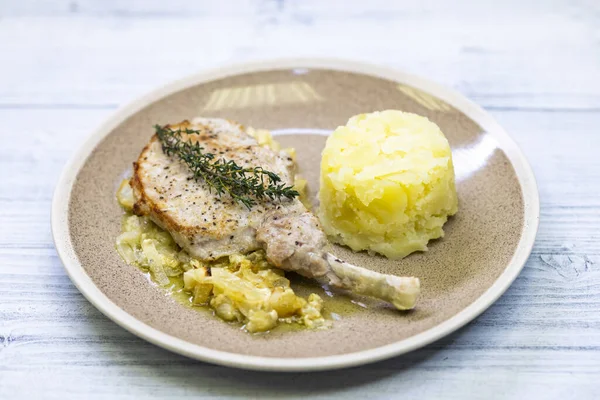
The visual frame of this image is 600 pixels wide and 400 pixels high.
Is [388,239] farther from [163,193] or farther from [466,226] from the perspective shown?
[163,193]

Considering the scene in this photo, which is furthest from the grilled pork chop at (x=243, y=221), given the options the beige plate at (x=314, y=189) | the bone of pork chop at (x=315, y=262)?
the beige plate at (x=314, y=189)

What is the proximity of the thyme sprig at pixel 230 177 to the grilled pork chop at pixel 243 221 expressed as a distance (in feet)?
0.17

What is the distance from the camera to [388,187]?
474 centimetres

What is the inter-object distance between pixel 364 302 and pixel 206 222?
110 centimetres

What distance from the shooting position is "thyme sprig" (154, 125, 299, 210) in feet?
15.6

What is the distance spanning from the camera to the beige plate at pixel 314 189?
4.09m

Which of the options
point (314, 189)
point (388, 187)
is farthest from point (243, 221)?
point (314, 189)

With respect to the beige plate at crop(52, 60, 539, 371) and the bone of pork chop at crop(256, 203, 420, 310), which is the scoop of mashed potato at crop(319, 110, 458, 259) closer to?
the beige plate at crop(52, 60, 539, 371)

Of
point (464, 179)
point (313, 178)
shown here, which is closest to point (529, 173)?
point (464, 179)

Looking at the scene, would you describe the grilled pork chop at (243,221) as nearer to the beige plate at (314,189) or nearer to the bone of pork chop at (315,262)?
the bone of pork chop at (315,262)

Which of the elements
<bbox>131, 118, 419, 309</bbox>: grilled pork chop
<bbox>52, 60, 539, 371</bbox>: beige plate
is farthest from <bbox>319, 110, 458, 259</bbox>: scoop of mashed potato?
<bbox>131, 118, 419, 309</bbox>: grilled pork chop

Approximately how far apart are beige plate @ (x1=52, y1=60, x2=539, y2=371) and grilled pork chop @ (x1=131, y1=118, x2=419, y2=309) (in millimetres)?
226

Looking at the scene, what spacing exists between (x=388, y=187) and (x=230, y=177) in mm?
1027

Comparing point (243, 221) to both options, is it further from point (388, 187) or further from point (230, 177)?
point (388, 187)
